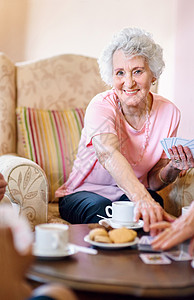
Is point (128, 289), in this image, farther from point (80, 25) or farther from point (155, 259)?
point (80, 25)

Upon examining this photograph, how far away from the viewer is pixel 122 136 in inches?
74.0

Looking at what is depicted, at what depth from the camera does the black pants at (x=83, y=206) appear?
167 cm

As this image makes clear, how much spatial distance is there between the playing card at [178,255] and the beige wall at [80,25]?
1628 mm

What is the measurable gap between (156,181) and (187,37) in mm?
999

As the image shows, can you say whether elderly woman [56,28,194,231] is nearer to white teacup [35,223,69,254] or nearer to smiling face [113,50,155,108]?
smiling face [113,50,155,108]

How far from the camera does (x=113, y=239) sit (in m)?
1.15

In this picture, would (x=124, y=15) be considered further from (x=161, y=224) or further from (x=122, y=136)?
(x=161, y=224)

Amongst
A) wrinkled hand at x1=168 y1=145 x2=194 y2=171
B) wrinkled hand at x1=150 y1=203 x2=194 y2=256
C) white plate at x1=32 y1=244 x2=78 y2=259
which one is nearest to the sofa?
Answer: wrinkled hand at x1=168 y1=145 x2=194 y2=171

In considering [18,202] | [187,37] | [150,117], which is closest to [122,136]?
[150,117]

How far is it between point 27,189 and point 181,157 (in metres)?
0.65

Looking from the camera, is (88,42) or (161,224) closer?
(161,224)

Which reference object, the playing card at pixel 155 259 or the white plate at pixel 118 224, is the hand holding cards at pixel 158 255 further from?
the white plate at pixel 118 224

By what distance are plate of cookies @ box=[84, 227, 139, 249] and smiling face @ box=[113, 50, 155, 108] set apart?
81cm

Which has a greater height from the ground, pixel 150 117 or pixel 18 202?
pixel 150 117
